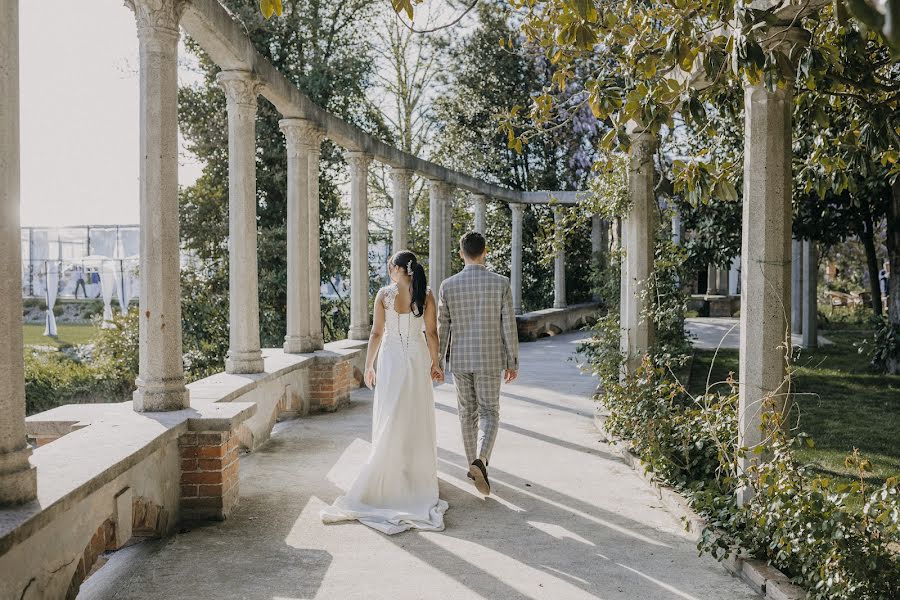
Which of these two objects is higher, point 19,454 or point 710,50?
point 710,50

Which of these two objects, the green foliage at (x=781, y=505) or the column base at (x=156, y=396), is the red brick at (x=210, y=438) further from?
the green foliage at (x=781, y=505)

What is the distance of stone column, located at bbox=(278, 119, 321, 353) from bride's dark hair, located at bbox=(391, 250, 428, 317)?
352cm

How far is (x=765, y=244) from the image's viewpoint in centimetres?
445

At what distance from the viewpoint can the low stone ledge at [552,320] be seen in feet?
58.5

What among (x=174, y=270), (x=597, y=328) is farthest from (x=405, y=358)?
(x=597, y=328)

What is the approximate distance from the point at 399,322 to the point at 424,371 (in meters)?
0.40

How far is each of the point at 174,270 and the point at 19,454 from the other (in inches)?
83.1

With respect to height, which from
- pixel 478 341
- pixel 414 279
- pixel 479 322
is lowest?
pixel 478 341

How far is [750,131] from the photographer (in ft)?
14.7

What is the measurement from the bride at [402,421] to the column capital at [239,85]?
98.7 inches

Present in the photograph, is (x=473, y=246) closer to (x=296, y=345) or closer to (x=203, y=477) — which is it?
(x=203, y=477)

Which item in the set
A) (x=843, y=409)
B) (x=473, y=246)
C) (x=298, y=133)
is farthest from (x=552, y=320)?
(x=473, y=246)

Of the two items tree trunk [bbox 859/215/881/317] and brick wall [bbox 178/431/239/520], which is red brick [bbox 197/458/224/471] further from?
tree trunk [bbox 859/215/881/317]

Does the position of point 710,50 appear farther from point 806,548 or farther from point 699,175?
point 806,548
